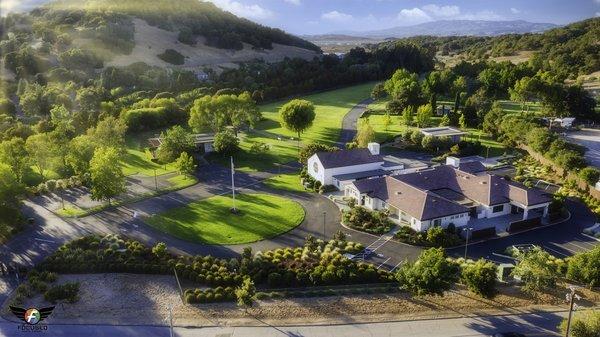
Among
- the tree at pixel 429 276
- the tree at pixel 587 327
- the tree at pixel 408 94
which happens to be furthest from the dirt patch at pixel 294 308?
the tree at pixel 408 94

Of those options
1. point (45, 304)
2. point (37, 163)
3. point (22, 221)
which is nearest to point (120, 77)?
point (37, 163)

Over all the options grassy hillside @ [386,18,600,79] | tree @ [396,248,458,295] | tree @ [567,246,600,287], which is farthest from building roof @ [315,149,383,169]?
grassy hillside @ [386,18,600,79]

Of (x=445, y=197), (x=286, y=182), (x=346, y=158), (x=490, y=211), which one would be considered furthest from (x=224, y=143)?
(x=490, y=211)

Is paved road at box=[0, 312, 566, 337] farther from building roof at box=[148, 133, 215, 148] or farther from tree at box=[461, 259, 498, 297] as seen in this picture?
building roof at box=[148, 133, 215, 148]

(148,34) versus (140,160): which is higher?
(148,34)

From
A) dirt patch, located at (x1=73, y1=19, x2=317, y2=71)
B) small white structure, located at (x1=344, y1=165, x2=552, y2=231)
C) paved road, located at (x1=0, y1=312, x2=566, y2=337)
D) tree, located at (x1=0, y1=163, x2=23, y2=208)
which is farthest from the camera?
dirt patch, located at (x1=73, y1=19, x2=317, y2=71)

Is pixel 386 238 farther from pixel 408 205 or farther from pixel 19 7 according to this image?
pixel 19 7

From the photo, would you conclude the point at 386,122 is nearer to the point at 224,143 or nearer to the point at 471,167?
the point at 471,167

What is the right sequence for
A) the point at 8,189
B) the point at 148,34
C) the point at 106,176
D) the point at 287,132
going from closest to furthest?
1. the point at 8,189
2. the point at 106,176
3. the point at 287,132
4. the point at 148,34
